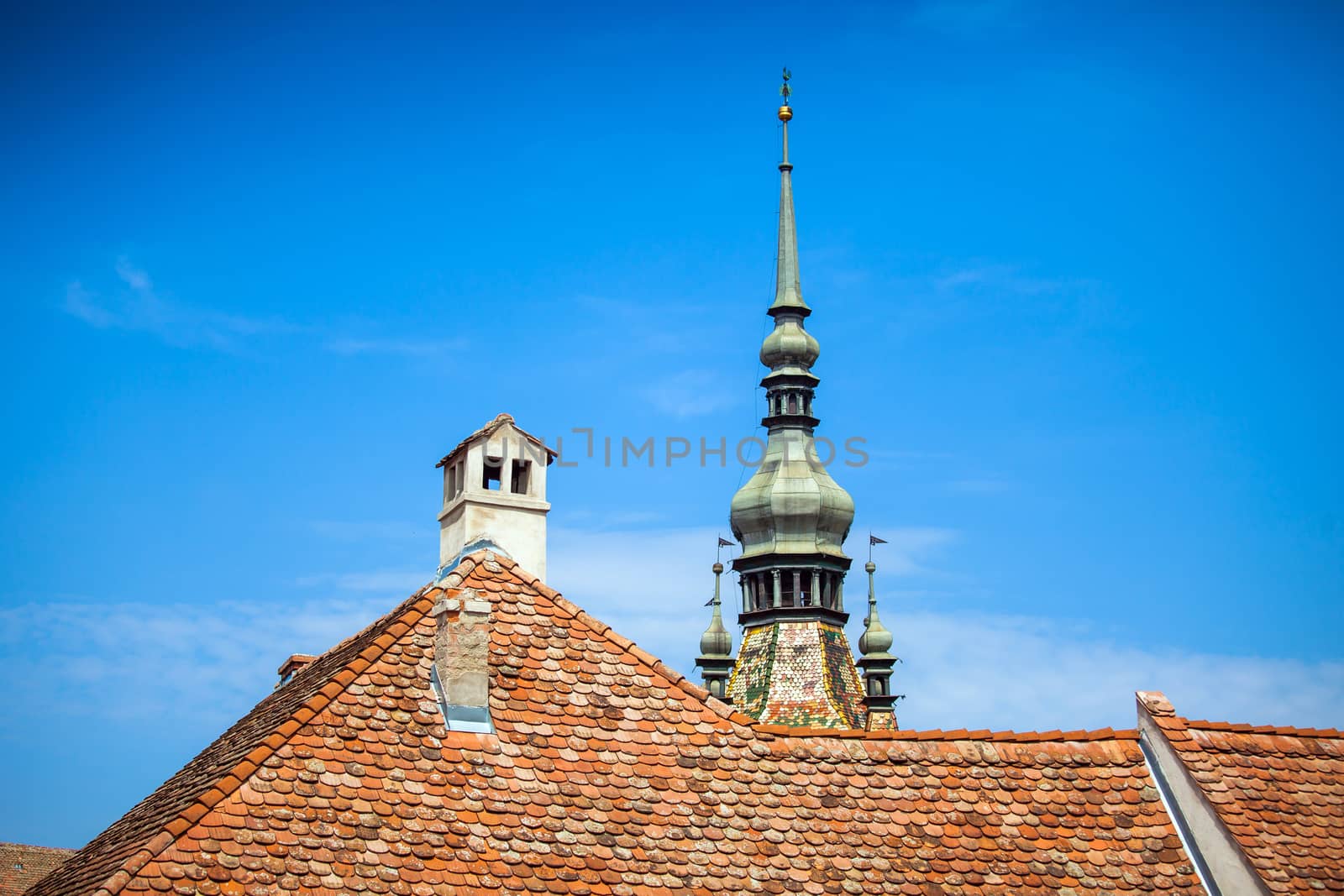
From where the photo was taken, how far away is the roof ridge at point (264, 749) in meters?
13.5

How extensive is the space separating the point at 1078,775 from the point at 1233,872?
5.83 feet

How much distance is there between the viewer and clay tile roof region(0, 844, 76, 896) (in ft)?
127

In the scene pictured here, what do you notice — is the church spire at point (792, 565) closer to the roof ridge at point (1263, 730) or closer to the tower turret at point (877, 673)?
the tower turret at point (877, 673)

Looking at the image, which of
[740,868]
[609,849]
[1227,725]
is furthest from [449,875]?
[1227,725]

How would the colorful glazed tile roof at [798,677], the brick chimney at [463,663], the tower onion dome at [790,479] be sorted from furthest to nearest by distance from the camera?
1. the tower onion dome at [790,479]
2. the colorful glazed tile roof at [798,677]
3. the brick chimney at [463,663]

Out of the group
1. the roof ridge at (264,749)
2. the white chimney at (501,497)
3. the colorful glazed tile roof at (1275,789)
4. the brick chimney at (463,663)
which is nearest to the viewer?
the roof ridge at (264,749)

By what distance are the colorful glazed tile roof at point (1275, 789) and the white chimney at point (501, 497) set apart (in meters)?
6.77

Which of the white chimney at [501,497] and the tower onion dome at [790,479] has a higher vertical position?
the tower onion dome at [790,479]

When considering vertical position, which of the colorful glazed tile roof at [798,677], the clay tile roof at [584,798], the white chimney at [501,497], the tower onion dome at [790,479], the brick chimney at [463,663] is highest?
the tower onion dome at [790,479]

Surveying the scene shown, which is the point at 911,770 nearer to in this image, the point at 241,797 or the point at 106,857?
the point at 241,797

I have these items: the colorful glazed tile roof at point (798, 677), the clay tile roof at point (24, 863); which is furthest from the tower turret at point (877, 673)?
the clay tile roof at point (24, 863)

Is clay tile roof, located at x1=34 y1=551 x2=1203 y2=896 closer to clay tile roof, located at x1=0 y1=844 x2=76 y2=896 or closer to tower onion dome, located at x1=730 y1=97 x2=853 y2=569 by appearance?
clay tile roof, located at x1=0 y1=844 x2=76 y2=896

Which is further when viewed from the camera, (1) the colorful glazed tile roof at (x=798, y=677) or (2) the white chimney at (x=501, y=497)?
(1) the colorful glazed tile roof at (x=798, y=677)

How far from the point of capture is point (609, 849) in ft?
49.2
